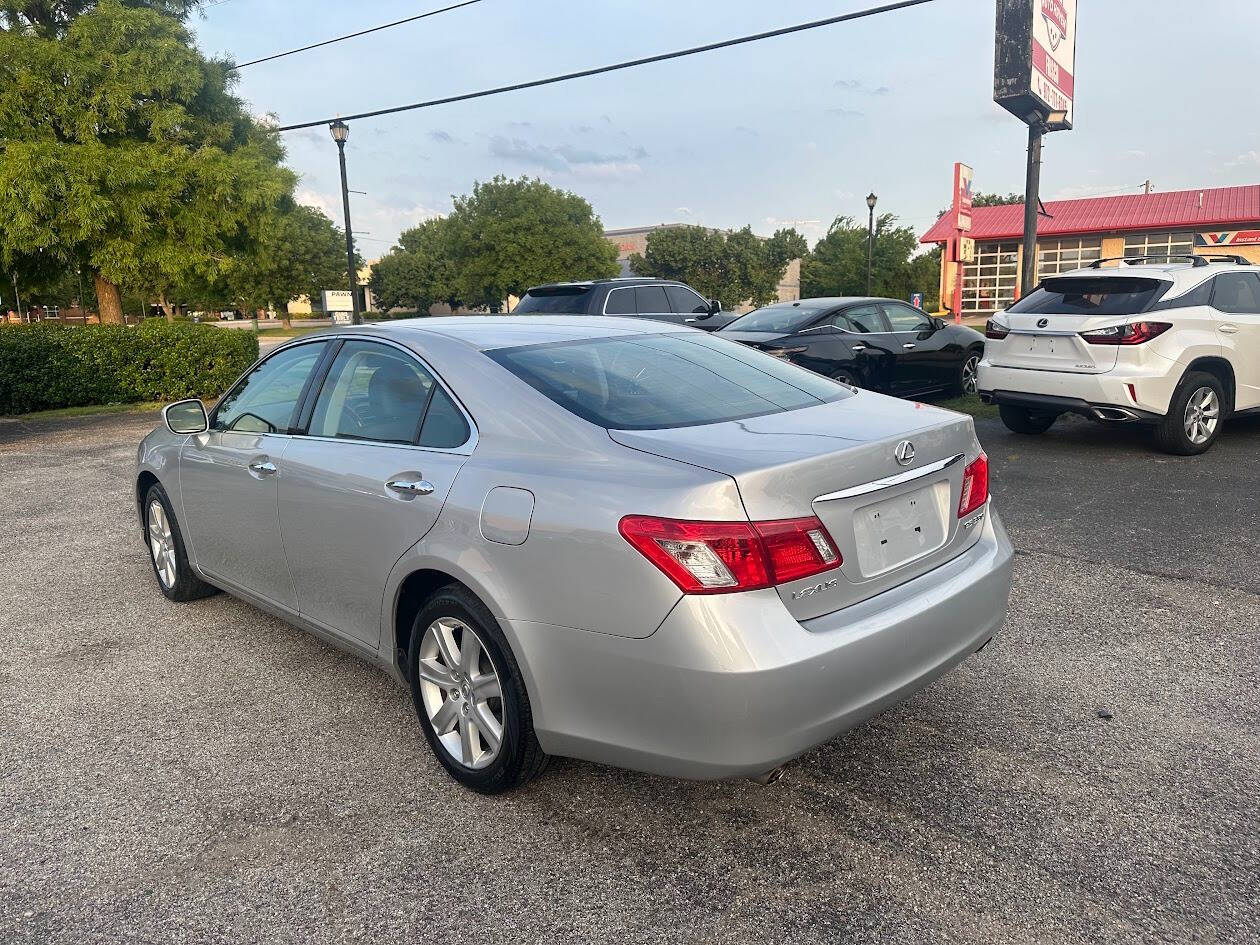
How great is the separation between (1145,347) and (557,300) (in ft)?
26.9

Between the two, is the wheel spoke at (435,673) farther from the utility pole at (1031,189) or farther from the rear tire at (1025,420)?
the utility pole at (1031,189)

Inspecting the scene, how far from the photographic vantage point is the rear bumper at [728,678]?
95.7 inches

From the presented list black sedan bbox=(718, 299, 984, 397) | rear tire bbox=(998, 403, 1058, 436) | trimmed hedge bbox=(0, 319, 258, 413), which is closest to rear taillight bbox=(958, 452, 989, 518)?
rear tire bbox=(998, 403, 1058, 436)

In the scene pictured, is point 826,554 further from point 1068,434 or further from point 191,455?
point 1068,434

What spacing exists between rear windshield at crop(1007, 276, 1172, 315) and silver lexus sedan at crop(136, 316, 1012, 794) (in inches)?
216

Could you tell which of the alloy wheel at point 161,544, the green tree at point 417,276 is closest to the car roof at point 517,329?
the alloy wheel at point 161,544

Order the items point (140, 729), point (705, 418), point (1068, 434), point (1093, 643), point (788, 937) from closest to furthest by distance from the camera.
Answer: point (788, 937), point (705, 418), point (140, 729), point (1093, 643), point (1068, 434)

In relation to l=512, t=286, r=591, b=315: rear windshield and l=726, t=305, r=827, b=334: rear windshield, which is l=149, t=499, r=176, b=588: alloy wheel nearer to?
l=726, t=305, r=827, b=334: rear windshield

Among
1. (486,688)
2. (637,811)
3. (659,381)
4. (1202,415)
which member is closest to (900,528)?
(659,381)

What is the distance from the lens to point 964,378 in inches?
493

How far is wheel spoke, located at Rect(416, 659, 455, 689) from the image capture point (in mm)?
3161

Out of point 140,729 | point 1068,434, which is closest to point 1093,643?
point 140,729

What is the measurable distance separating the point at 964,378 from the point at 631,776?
10.5m

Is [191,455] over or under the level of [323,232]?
under
